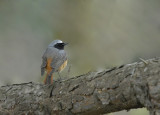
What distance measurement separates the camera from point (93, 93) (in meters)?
3.43

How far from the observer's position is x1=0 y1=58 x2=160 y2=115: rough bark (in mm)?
3033

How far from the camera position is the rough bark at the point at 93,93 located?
3033 millimetres

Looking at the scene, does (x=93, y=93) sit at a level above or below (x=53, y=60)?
below

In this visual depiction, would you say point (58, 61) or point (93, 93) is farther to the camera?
point (58, 61)

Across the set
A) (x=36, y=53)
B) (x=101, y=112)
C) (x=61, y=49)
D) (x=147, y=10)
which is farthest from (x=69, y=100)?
(x=147, y=10)

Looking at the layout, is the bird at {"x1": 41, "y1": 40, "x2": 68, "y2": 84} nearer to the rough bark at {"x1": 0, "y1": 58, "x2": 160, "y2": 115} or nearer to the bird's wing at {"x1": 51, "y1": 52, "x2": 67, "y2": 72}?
the bird's wing at {"x1": 51, "y1": 52, "x2": 67, "y2": 72}

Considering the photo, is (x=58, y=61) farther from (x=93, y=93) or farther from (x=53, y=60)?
(x=93, y=93)

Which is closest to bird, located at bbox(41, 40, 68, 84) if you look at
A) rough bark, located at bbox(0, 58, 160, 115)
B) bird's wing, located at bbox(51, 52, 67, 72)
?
bird's wing, located at bbox(51, 52, 67, 72)

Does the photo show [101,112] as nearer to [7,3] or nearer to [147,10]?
[147,10]

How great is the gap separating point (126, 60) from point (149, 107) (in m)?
3.26

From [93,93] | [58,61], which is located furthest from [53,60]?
[93,93]

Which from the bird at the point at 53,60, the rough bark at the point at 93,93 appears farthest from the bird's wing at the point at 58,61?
the rough bark at the point at 93,93

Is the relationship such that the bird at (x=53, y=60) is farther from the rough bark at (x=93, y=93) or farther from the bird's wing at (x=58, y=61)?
the rough bark at (x=93, y=93)

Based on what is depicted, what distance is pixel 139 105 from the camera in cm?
317
